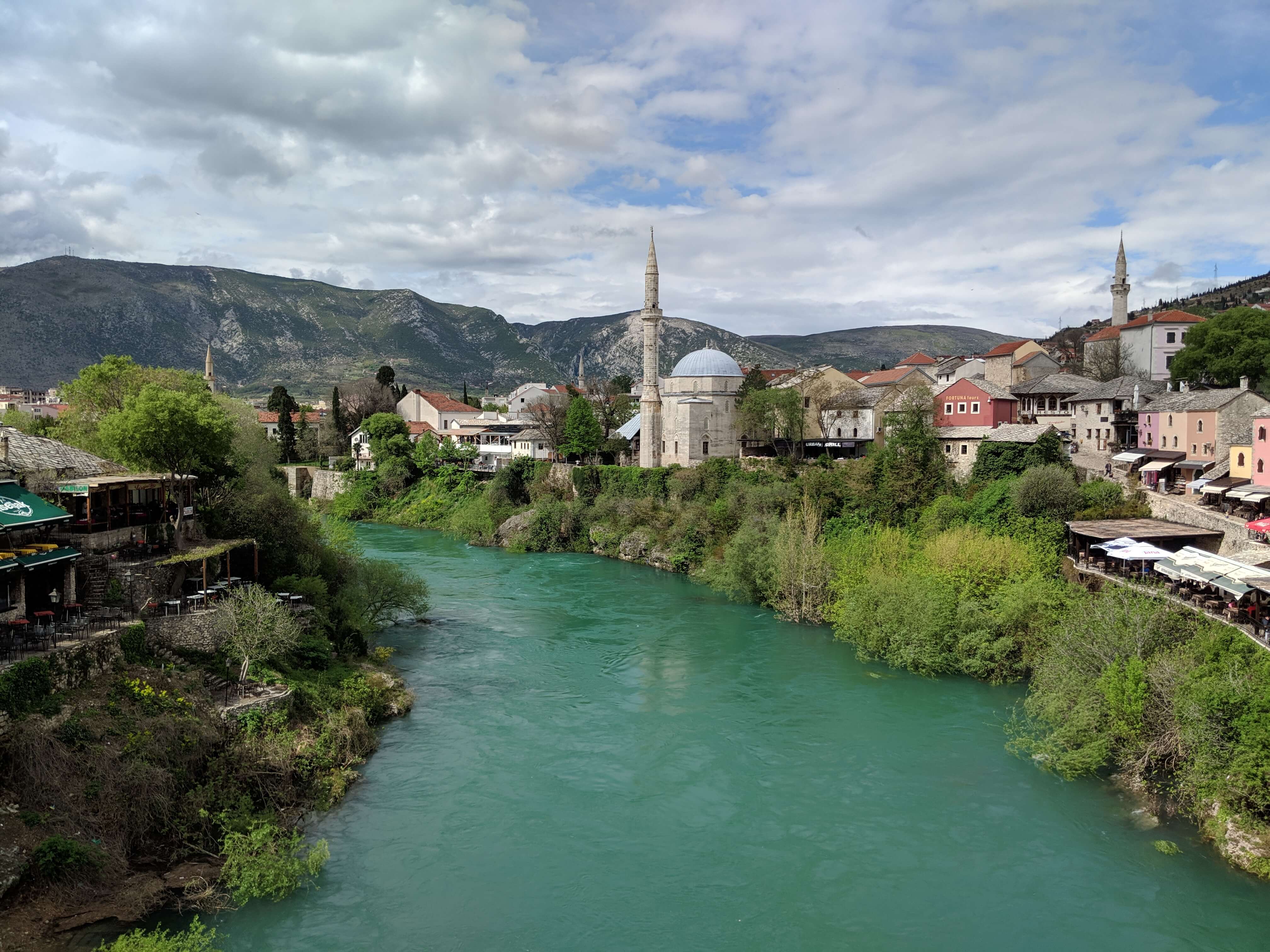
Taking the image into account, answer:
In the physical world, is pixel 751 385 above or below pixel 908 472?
above

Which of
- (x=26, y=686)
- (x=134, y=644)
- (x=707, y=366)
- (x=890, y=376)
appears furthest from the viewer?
(x=890, y=376)

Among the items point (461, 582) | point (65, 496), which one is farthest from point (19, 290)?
point (65, 496)

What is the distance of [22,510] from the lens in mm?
18672

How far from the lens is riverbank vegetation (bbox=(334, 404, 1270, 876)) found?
672 inches

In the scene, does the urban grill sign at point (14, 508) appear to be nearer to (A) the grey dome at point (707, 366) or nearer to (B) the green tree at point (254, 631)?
(B) the green tree at point (254, 631)

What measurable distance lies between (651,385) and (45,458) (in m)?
39.8

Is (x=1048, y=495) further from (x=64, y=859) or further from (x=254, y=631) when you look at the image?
(x=64, y=859)

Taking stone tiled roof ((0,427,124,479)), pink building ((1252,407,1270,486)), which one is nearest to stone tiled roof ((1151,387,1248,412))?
pink building ((1252,407,1270,486))

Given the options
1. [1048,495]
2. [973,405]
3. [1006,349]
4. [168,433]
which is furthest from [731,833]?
[1006,349]

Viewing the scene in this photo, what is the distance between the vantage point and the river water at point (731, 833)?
1412 cm

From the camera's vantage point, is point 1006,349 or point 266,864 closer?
point 266,864

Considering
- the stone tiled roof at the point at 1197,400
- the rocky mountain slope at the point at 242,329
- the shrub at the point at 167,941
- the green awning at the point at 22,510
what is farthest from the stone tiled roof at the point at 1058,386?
the rocky mountain slope at the point at 242,329

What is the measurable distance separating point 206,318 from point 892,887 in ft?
516

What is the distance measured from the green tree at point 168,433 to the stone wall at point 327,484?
143 feet
